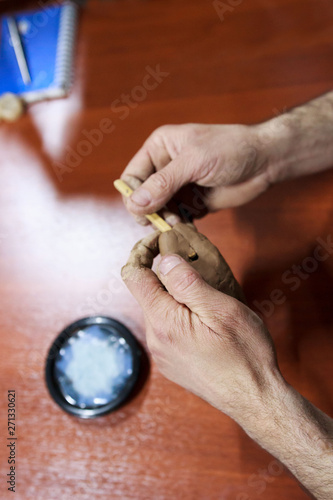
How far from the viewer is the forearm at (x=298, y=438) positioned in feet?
2.16

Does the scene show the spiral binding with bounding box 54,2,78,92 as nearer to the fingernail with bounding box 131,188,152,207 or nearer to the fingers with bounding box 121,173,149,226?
the fingers with bounding box 121,173,149,226

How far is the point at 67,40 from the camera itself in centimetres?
154

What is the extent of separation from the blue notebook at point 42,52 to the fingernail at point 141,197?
758 mm

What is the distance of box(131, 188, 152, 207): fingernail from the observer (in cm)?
89

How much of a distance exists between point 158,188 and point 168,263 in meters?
0.23

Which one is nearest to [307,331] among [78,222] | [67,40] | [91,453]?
[91,453]

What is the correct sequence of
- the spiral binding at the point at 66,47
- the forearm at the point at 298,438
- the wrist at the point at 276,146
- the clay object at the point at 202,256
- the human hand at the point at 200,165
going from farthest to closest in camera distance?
1. the spiral binding at the point at 66,47
2. the wrist at the point at 276,146
3. the human hand at the point at 200,165
4. the clay object at the point at 202,256
5. the forearm at the point at 298,438

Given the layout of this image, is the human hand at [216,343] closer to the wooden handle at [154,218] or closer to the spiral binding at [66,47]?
the wooden handle at [154,218]

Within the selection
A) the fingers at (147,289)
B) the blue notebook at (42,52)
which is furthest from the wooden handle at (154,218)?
the blue notebook at (42,52)

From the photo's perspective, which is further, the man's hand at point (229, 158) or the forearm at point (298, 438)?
the man's hand at point (229, 158)

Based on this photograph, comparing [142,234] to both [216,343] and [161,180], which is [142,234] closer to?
[161,180]

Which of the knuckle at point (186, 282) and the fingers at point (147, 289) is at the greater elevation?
the knuckle at point (186, 282)

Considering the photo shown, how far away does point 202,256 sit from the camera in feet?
2.67

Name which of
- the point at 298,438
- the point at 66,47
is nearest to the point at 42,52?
the point at 66,47
